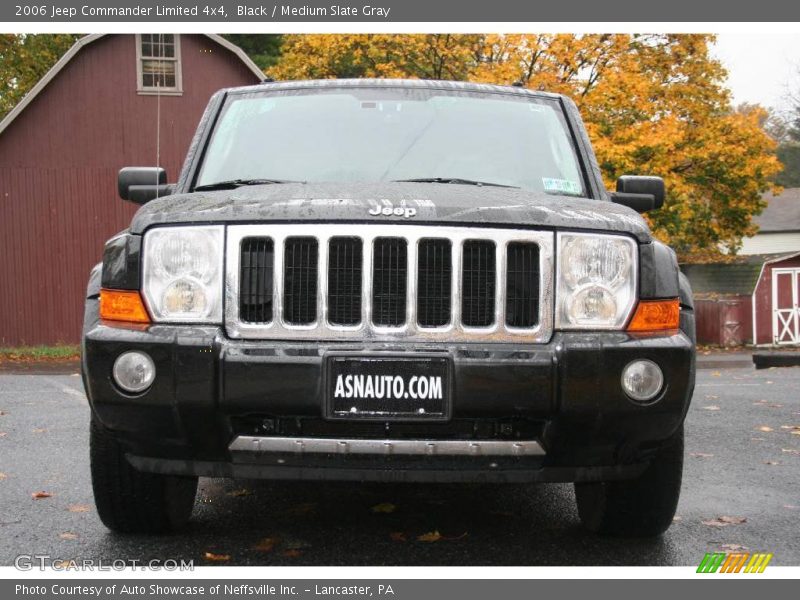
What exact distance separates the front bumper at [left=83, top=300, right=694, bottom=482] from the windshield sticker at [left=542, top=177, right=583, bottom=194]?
3.77 feet

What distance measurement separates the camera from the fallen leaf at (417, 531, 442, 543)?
4051 millimetres

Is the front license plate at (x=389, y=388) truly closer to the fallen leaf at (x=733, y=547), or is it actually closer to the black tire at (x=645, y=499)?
the black tire at (x=645, y=499)

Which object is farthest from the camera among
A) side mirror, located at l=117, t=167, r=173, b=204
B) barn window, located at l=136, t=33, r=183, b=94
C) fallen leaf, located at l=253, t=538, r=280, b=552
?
barn window, located at l=136, t=33, r=183, b=94

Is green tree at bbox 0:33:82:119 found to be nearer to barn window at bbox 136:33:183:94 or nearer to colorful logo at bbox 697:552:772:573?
barn window at bbox 136:33:183:94

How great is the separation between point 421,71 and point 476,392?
26384 millimetres

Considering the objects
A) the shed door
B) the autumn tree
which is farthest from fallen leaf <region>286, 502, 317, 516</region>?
the shed door

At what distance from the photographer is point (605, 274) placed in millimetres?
3584

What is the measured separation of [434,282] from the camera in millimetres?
3504

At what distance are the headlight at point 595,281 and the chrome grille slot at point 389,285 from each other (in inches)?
21.1

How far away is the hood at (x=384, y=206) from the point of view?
3500 millimetres

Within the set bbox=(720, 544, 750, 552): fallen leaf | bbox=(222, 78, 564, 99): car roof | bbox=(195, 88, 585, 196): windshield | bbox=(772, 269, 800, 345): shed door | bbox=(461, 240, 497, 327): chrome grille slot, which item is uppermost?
bbox=(222, 78, 564, 99): car roof

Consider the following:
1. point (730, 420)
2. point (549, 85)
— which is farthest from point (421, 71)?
point (730, 420)

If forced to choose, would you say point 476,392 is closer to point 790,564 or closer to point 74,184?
point 790,564

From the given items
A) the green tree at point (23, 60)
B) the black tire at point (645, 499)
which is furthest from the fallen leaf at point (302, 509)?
the green tree at point (23, 60)
